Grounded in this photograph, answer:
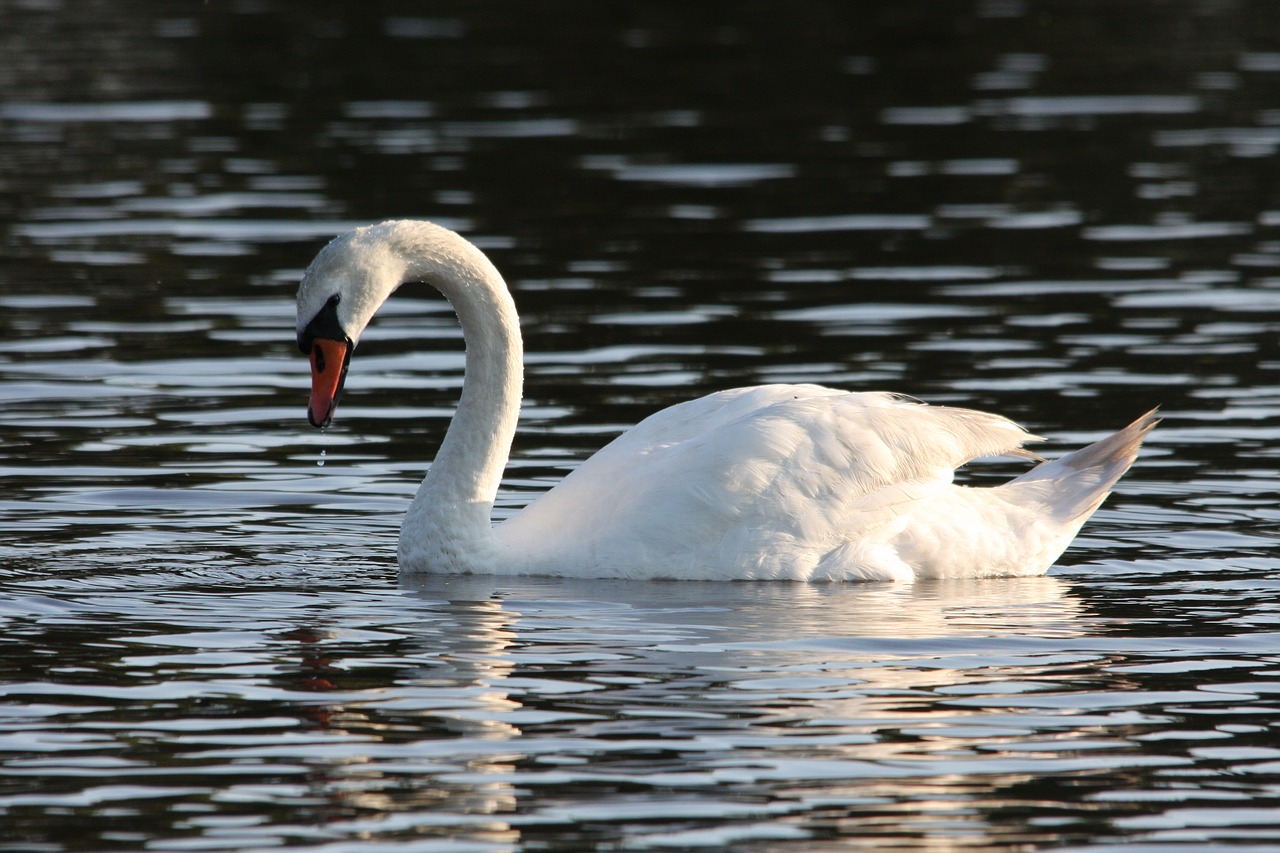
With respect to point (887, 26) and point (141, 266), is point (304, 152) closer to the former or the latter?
point (141, 266)

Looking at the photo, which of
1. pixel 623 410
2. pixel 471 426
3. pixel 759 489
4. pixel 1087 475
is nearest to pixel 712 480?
pixel 759 489

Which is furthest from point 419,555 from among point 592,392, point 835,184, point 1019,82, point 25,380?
point 1019,82

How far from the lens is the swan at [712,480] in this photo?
10.2 metres

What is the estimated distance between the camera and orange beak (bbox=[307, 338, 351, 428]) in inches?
400

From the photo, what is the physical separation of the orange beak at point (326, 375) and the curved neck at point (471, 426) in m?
0.67

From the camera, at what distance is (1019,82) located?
98.1ft

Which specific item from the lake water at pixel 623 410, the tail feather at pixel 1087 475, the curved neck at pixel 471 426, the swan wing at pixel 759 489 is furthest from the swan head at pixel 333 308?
the tail feather at pixel 1087 475

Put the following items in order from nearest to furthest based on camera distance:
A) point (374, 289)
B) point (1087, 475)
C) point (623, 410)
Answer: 1. point (374, 289)
2. point (1087, 475)
3. point (623, 410)

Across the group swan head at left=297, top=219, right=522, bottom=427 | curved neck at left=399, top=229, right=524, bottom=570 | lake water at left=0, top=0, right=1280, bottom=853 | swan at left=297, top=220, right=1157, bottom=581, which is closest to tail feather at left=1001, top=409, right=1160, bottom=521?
swan at left=297, top=220, right=1157, bottom=581

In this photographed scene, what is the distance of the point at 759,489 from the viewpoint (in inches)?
403

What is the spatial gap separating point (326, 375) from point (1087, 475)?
3.67 meters

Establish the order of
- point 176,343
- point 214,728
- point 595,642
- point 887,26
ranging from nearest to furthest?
point 214,728 < point 595,642 < point 176,343 < point 887,26

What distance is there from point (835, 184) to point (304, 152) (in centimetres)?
598

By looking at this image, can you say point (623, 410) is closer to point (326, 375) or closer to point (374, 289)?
point (374, 289)
